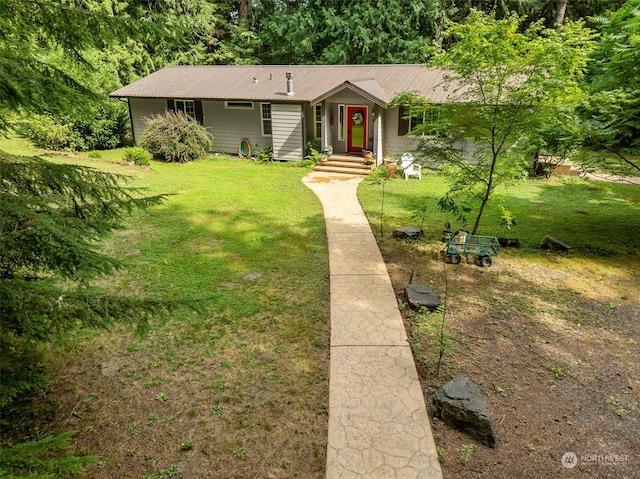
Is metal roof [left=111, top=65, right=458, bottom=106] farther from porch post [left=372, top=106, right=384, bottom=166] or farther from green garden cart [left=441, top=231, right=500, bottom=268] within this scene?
green garden cart [left=441, top=231, right=500, bottom=268]

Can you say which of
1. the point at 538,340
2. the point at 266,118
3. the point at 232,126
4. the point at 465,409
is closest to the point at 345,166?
the point at 266,118

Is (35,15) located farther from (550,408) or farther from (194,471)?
(550,408)

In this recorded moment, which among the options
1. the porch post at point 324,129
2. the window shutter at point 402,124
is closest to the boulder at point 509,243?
the window shutter at point 402,124

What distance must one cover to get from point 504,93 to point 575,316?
4155 millimetres

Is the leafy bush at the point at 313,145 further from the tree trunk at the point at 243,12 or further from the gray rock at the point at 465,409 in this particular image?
the tree trunk at the point at 243,12

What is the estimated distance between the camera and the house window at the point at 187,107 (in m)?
19.7

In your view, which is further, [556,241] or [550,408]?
[556,241]

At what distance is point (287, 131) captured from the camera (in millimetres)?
18078

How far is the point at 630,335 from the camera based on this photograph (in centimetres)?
629

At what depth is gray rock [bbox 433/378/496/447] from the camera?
169 inches

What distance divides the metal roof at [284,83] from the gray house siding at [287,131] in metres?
0.48

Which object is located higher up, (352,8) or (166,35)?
(352,8)

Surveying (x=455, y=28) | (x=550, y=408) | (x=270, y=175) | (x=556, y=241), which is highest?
(x=455, y=28)

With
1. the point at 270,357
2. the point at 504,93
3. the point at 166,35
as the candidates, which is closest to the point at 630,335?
the point at 504,93
